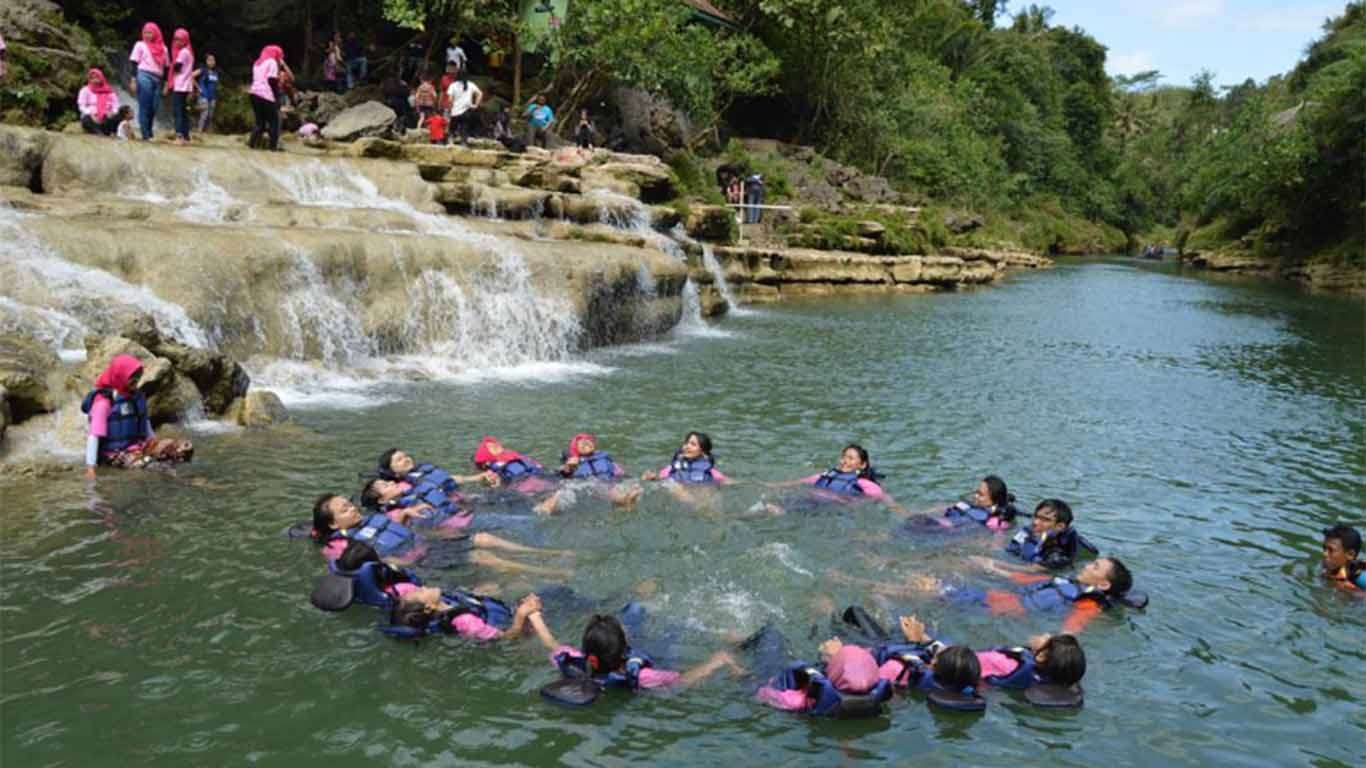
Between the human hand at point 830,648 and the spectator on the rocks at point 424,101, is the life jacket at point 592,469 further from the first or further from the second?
the spectator on the rocks at point 424,101

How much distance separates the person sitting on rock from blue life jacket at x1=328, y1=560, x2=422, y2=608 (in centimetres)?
392

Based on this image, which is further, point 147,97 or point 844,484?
point 147,97

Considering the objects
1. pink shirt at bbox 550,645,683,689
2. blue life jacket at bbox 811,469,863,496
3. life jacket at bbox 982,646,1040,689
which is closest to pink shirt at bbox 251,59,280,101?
blue life jacket at bbox 811,469,863,496

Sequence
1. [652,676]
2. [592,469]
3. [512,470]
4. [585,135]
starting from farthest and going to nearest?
[585,135] → [592,469] → [512,470] → [652,676]

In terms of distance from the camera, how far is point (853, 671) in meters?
6.28

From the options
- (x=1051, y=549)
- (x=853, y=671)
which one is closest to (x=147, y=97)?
(x=1051, y=549)

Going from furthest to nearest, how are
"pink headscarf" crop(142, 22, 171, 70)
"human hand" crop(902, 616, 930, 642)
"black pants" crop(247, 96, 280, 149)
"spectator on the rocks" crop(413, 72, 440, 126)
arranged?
"spectator on the rocks" crop(413, 72, 440, 126) → "black pants" crop(247, 96, 280, 149) → "pink headscarf" crop(142, 22, 171, 70) → "human hand" crop(902, 616, 930, 642)

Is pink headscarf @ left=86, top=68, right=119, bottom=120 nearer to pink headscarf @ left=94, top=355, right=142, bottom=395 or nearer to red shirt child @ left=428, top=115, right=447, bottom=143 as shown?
red shirt child @ left=428, top=115, right=447, bottom=143

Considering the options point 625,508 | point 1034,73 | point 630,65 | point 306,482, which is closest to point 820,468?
point 625,508

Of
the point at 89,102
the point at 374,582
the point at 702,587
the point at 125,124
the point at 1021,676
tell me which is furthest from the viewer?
the point at 125,124

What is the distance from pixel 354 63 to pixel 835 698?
92.3 ft

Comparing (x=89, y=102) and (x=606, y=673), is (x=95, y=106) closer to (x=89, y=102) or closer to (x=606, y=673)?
(x=89, y=102)

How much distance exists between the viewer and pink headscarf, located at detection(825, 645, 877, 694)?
6262 mm

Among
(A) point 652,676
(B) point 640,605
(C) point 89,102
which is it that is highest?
(C) point 89,102
